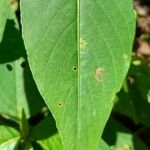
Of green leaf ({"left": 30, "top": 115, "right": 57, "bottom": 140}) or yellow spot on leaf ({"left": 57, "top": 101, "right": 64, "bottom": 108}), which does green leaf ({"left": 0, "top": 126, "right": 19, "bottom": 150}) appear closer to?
green leaf ({"left": 30, "top": 115, "right": 57, "bottom": 140})

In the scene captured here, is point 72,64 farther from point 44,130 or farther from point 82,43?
point 44,130

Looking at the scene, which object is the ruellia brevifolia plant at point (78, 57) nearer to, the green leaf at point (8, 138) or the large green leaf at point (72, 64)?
the large green leaf at point (72, 64)

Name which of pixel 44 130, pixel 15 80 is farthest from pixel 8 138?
pixel 15 80

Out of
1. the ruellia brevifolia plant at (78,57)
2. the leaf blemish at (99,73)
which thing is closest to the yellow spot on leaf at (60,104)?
the ruellia brevifolia plant at (78,57)

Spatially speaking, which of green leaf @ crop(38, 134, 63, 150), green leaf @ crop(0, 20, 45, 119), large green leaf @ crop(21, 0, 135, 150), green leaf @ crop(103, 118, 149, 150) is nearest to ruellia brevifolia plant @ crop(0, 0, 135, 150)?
large green leaf @ crop(21, 0, 135, 150)

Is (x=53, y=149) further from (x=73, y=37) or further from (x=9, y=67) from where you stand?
(x=73, y=37)

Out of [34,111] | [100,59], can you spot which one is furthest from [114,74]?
[34,111]
